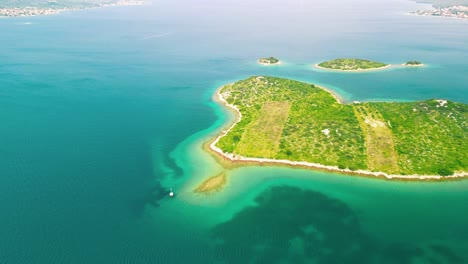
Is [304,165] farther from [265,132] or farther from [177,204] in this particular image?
[177,204]

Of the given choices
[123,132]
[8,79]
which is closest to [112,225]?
[123,132]

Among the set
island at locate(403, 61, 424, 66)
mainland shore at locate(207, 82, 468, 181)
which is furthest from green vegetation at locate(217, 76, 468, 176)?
island at locate(403, 61, 424, 66)

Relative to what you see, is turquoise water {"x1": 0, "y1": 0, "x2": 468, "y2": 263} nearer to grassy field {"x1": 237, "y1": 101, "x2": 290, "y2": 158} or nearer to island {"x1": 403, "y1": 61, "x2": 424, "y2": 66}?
grassy field {"x1": 237, "y1": 101, "x2": 290, "y2": 158}

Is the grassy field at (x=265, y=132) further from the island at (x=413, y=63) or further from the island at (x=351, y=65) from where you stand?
the island at (x=413, y=63)

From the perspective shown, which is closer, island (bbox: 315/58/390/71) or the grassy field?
the grassy field

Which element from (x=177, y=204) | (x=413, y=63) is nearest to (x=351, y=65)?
(x=413, y=63)

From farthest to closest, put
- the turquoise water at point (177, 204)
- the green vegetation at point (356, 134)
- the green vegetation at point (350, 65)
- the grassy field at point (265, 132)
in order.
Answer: the green vegetation at point (350, 65) → the grassy field at point (265, 132) → the green vegetation at point (356, 134) → the turquoise water at point (177, 204)

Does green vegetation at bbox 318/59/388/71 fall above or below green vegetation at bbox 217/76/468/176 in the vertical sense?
above

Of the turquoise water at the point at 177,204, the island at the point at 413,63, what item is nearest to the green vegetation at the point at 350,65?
the island at the point at 413,63

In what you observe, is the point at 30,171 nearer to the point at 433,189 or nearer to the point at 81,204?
the point at 81,204
